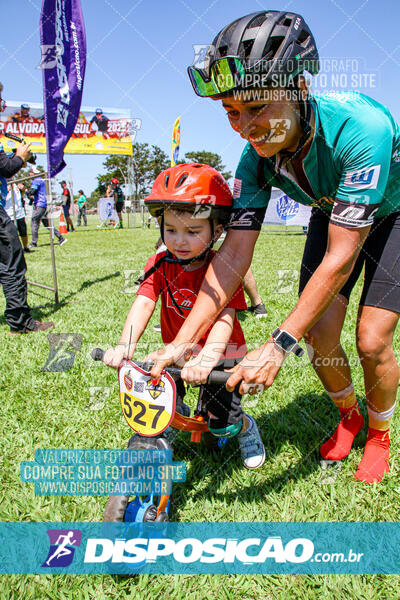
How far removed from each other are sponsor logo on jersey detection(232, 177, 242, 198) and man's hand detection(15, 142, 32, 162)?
3776 millimetres

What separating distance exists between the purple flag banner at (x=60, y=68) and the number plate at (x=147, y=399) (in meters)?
4.85

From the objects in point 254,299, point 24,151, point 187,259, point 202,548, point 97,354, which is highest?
point 24,151

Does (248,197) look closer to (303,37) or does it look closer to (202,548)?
(303,37)

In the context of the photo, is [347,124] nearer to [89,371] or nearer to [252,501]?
[252,501]

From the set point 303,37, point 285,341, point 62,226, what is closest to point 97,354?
point 285,341

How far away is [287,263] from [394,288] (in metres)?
7.65

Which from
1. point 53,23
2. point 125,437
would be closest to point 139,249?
point 53,23

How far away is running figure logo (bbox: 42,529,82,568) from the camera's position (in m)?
1.93

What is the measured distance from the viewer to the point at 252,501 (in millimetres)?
2303

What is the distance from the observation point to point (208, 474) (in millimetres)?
2539

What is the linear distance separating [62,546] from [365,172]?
2.27 meters

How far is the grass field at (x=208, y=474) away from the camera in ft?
5.95

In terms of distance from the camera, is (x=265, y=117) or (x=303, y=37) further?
(x=303, y=37)

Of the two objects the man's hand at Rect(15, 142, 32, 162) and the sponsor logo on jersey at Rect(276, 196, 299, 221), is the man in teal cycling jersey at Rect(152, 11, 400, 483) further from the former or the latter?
the sponsor logo on jersey at Rect(276, 196, 299, 221)
